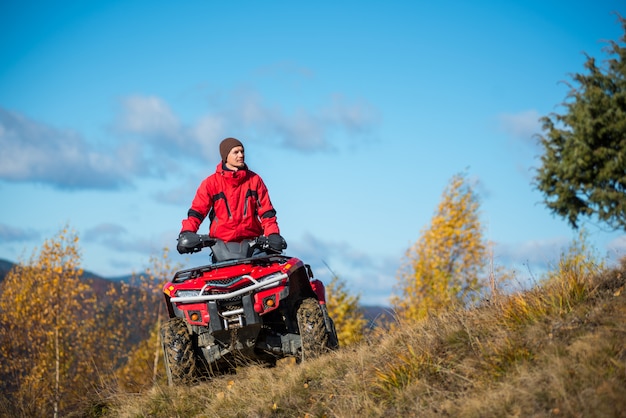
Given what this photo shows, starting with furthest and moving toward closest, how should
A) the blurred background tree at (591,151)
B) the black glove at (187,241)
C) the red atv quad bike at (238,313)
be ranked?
the blurred background tree at (591,151) < the black glove at (187,241) < the red atv quad bike at (238,313)

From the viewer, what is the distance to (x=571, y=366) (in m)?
5.00

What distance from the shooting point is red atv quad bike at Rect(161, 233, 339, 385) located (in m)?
7.65

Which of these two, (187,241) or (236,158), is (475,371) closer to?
(187,241)

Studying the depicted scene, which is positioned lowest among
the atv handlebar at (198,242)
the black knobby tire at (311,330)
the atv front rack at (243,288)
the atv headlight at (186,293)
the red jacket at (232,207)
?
the black knobby tire at (311,330)

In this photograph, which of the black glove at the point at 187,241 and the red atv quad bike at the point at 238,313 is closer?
the red atv quad bike at the point at 238,313

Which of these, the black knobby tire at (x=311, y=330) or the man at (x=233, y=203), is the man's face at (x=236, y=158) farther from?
the black knobby tire at (x=311, y=330)

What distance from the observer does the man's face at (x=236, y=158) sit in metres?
8.66

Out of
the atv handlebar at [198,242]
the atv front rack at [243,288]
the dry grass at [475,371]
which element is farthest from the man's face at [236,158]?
the dry grass at [475,371]

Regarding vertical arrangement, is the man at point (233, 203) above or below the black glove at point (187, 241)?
above

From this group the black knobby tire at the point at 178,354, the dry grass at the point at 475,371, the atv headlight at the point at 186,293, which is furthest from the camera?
the black knobby tire at the point at 178,354

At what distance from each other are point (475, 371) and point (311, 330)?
2576 mm

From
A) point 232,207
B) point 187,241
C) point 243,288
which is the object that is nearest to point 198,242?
point 187,241

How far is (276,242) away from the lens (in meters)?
8.40

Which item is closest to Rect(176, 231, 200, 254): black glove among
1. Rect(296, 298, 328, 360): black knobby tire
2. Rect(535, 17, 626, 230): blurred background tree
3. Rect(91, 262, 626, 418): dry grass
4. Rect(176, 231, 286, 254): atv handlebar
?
Rect(176, 231, 286, 254): atv handlebar
